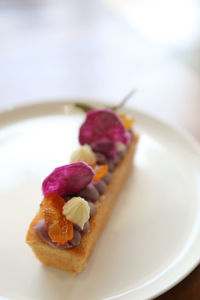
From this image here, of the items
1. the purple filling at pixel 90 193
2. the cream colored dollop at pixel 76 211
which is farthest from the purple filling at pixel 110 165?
the cream colored dollop at pixel 76 211

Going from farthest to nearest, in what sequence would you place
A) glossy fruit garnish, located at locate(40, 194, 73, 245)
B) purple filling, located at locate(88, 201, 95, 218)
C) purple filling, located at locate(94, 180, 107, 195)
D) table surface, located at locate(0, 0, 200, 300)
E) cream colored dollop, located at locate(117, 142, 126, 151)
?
1. table surface, located at locate(0, 0, 200, 300)
2. cream colored dollop, located at locate(117, 142, 126, 151)
3. purple filling, located at locate(94, 180, 107, 195)
4. purple filling, located at locate(88, 201, 95, 218)
5. glossy fruit garnish, located at locate(40, 194, 73, 245)

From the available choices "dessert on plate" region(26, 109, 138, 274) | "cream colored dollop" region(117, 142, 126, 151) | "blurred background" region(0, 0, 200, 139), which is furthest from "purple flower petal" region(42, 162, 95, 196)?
"blurred background" region(0, 0, 200, 139)

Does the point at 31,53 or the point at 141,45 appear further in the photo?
the point at 141,45

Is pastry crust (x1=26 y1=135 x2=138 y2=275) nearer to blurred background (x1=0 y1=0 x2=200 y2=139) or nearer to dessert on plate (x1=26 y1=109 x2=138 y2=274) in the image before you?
dessert on plate (x1=26 y1=109 x2=138 y2=274)

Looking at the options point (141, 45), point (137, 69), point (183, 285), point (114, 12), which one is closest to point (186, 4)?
point (114, 12)

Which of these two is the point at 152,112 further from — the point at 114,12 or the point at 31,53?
the point at 114,12

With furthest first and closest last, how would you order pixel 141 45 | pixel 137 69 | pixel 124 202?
1. pixel 141 45
2. pixel 137 69
3. pixel 124 202

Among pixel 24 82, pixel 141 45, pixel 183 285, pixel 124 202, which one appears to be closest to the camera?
pixel 183 285

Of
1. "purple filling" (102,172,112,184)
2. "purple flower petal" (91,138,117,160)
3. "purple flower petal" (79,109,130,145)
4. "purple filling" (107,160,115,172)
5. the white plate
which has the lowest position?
the white plate
